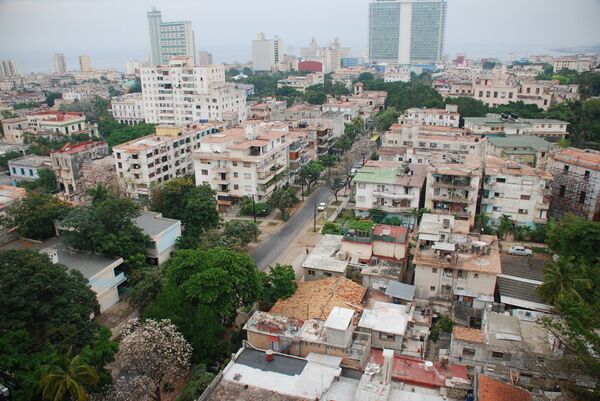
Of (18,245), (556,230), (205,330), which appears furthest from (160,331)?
(556,230)

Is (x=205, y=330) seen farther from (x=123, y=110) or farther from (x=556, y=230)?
(x=123, y=110)

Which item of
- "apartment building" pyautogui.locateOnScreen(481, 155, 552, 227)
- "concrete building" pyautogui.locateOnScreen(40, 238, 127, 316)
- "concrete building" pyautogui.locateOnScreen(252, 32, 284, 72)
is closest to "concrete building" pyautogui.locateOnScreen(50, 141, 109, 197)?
"concrete building" pyautogui.locateOnScreen(40, 238, 127, 316)

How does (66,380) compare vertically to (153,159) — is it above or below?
below

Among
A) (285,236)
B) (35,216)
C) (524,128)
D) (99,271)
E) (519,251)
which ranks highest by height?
(524,128)

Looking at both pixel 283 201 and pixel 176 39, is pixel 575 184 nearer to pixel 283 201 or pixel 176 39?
pixel 283 201

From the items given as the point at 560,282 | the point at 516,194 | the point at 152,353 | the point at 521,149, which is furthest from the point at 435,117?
the point at 152,353

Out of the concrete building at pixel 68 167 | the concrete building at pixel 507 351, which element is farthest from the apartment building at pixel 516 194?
the concrete building at pixel 68 167
